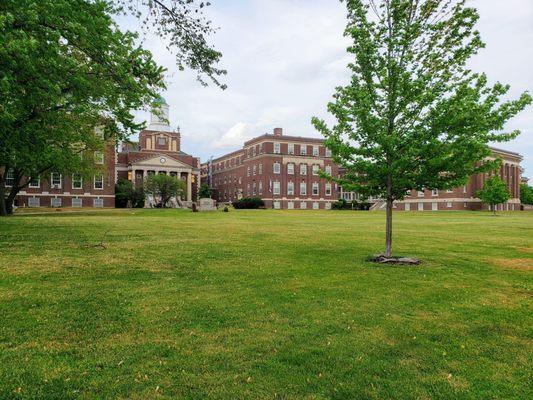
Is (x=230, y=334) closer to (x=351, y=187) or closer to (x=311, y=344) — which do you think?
(x=311, y=344)

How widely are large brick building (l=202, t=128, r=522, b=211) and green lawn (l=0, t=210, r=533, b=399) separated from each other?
7096 cm

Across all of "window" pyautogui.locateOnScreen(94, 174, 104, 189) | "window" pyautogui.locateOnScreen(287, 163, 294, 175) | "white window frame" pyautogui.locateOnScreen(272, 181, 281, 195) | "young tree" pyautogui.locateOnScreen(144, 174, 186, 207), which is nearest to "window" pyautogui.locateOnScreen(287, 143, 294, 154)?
"window" pyautogui.locateOnScreen(287, 163, 294, 175)

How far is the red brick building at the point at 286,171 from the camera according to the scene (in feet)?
271

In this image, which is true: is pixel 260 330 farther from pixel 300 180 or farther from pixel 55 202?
pixel 300 180

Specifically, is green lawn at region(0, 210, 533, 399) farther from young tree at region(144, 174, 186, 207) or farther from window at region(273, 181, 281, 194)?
window at region(273, 181, 281, 194)

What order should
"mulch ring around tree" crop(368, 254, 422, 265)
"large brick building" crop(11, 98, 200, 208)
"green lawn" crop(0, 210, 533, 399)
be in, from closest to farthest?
"green lawn" crop(0, 210, 533, 399), "mulch ring around tree" crop(368, 254, 422, 265), "large brick building" crop(11, 98, 200, 208)

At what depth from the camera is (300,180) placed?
85.1m

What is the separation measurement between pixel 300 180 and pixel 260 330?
79798mm

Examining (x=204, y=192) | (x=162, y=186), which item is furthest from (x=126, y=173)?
(x=162, y=186)

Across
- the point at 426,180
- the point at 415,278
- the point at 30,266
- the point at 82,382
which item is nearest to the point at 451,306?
the point at 415,278

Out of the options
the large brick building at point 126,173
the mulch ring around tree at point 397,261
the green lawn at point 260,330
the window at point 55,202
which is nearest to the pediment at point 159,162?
the large brick building at point 126,173

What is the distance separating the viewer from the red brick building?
271 ft

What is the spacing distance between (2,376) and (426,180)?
1075 centimetres

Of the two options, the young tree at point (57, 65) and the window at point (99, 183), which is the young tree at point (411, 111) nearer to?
the young tree at point (57, 65)
